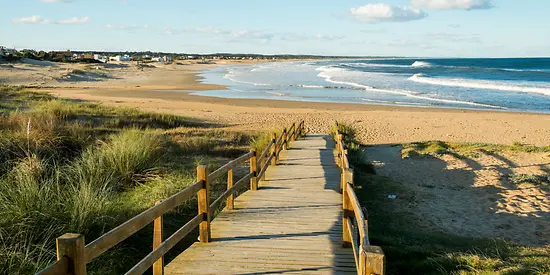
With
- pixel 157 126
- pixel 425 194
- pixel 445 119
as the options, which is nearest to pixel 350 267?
pixel 425 194

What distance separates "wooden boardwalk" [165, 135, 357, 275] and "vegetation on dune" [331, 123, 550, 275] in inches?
39.1

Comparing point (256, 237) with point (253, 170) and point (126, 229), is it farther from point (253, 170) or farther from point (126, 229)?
point (253, 170)

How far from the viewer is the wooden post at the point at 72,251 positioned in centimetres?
279

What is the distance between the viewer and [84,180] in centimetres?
680

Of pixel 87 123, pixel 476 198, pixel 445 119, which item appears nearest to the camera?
pixel 476 198

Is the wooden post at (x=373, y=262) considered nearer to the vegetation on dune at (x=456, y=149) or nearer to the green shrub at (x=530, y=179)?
the green shrub at (x=530, y=179)

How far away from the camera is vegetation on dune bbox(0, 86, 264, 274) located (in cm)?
526

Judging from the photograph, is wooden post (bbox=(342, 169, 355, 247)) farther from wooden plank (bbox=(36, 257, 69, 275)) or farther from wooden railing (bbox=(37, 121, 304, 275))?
wooden plank (bbox=(36, 257, 69, 275))

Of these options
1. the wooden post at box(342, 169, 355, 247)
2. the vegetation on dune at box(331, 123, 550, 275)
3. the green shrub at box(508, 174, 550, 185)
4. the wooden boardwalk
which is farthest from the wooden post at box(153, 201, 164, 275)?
the green shrub at box(508, 174, 550, 185)

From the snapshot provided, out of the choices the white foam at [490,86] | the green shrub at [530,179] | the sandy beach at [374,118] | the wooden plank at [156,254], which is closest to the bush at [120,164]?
the wooden plank at [156,254]

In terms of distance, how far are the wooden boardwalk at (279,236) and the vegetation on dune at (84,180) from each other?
1.05m

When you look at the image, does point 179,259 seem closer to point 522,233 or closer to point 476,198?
point 522,233

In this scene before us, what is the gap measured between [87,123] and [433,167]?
11.7 m

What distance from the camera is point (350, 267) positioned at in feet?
15.7
